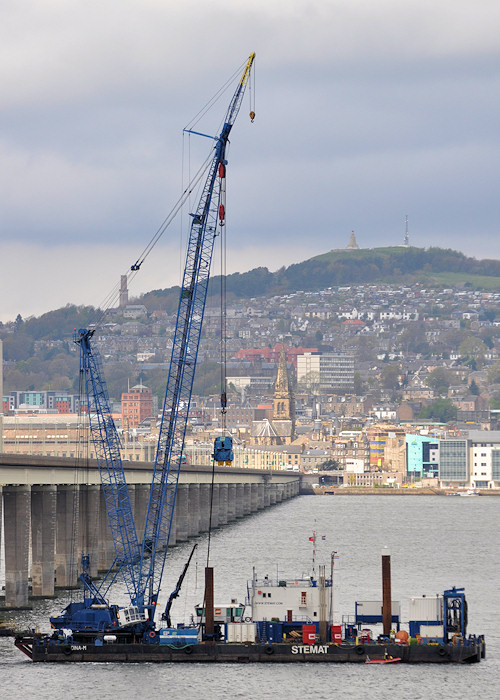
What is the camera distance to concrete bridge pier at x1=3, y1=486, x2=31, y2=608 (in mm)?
93125

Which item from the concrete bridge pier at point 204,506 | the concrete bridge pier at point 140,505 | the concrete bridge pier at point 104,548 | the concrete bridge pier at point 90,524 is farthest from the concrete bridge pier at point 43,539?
the concrete bridge pier at point 204,506

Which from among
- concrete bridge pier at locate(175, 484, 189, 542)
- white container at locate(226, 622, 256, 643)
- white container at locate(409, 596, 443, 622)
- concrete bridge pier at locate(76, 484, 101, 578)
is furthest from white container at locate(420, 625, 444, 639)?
concrete bridge pier at locate(175, 484, 189, 542)

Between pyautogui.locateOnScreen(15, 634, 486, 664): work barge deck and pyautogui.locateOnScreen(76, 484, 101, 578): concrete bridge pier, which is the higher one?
pyautogui.locateOnScreen(76, 484, 101, 578): concrete bridge pier

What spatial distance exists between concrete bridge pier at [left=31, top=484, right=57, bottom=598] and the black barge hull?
64.9ft

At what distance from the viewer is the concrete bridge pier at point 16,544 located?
93.1 meters

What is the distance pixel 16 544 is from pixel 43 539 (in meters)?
6.55

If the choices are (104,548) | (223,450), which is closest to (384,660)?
(223,450)

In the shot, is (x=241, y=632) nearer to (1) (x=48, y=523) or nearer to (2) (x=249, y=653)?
(2) (x=249, y=653)

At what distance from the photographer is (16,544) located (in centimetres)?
9438

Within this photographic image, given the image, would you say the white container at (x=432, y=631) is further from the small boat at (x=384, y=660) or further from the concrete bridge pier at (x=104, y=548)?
the concrete bridge pier at (x=104, y=548)

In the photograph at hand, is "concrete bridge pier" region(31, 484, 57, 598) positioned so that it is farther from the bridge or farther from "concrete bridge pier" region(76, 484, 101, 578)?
"concrete bridge pier" region(76, 484, 101, 578)

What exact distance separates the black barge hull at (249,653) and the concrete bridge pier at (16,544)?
46.2 feet

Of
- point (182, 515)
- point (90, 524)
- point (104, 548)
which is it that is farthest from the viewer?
point (182, 515)

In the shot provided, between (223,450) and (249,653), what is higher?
(223,450)
